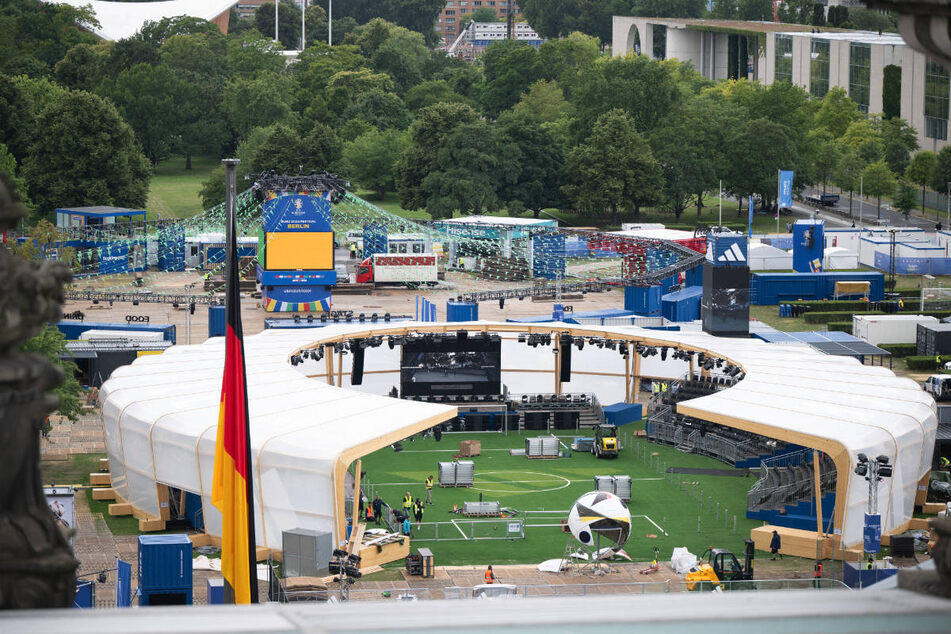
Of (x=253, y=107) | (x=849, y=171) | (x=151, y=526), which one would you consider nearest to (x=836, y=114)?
(x=849, y=171)

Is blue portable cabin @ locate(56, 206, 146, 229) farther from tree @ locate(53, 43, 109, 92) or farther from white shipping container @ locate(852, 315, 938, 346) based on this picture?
white shipping container @ locate(852, 315, 938, 346)

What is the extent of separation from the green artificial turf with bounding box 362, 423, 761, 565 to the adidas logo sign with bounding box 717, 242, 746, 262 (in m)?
7.49

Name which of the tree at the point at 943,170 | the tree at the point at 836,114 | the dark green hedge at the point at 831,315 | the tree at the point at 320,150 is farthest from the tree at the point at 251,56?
the dark green hedge at the point at 831,315

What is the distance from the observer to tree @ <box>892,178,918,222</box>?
120125mm

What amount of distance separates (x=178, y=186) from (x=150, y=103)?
8.25 meters

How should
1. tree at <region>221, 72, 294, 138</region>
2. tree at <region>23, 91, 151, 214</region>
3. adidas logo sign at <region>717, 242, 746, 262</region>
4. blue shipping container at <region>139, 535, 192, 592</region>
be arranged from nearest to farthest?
blue shipping container at <region>139, 535, 192, 592</region>
adidas logo sign at <region>717, 242, 746, 262</region>
tree at <region>23, 91, 151, 214</region>
tree at <region>221, 72, 294, 138</region>

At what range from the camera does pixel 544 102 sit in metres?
162

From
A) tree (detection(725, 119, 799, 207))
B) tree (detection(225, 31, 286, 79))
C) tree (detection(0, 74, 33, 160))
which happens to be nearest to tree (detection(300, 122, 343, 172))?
tree (detection(0, 74, 33, 160))

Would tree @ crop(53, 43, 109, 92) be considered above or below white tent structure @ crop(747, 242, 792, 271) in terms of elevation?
above

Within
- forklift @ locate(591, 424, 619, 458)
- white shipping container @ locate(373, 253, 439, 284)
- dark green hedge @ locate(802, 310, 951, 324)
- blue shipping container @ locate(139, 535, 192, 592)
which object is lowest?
forklift @ locate(591, 424, 619, 458)

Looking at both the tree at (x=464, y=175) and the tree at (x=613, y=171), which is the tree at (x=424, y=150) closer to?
the tree at (x=464, y=175)

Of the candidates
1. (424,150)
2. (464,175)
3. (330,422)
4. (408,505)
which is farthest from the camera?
(424,150)

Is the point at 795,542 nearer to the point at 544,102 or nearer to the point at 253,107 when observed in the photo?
the point at 253,107

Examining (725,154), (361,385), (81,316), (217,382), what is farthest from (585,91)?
(217,382)
